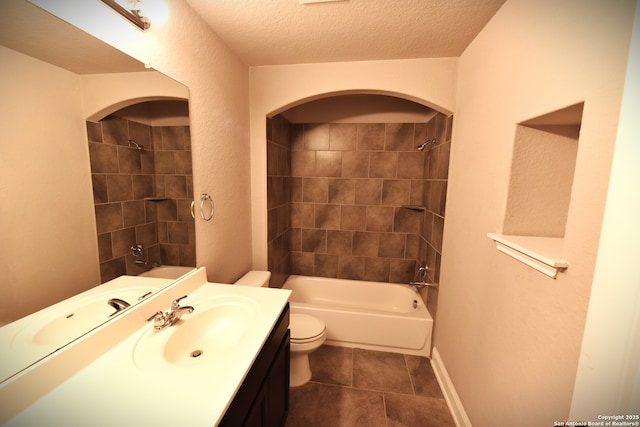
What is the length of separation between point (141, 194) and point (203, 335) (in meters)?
0.73

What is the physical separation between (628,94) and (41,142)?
4.61ft

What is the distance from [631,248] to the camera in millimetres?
393

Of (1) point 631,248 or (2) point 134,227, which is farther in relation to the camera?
(2) point 134,227

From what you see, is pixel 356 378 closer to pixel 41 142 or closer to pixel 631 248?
pixel 631 248

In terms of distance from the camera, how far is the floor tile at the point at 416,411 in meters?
1.54

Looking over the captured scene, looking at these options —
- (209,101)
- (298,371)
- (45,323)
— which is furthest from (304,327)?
(209,101)

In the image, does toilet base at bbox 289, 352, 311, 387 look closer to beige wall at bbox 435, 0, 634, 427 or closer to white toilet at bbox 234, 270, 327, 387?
white toilet at bbox 234, 270, 327, 387

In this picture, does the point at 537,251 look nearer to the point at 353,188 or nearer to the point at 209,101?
the point at 209,101

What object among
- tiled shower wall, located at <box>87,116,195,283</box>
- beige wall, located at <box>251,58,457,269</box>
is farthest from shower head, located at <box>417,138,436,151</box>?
tiled shower wall, located at <box>87,116,195,283</box>

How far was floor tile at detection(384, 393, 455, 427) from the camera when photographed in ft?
5.06

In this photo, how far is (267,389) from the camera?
1.05m

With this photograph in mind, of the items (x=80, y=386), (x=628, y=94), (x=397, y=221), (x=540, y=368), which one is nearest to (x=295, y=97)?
(x=397, y=221)

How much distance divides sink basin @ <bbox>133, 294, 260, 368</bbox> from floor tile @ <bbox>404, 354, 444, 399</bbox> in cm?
149

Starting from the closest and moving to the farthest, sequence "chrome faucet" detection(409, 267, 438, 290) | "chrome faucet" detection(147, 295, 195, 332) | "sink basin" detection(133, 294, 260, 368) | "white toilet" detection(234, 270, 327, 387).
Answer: "sink basin" detection(133, 294, 260, 368), "chrome faucet" detection(147, 295, 195, 332), "white toilet" detection(234, 270, 327, 387), "chrome faucet" detection(409, 267, 438, 290)
